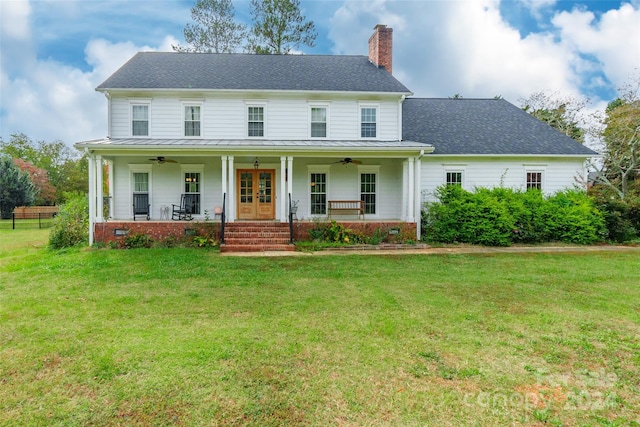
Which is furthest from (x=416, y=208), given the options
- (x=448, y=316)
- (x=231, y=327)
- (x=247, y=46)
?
(x=247, y=46)

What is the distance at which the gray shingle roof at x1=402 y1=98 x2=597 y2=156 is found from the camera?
15.4 meters

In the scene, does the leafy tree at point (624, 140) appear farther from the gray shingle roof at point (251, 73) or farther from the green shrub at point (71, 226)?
the green shrub at point (71, 226)

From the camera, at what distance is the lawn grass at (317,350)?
9.40 feet

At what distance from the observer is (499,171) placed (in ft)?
50.5

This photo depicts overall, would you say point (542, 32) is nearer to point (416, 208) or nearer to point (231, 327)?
point (416, 208)

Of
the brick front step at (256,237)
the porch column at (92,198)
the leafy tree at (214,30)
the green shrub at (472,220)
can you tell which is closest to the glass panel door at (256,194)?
the brick front step at (256,237)

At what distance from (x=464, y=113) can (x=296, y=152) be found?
989 cm

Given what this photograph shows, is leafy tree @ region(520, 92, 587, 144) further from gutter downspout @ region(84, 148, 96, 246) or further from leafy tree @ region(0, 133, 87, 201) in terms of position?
leafy tree @ region(0, 133, 87, 201)

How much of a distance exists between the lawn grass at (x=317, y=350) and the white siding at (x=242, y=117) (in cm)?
824

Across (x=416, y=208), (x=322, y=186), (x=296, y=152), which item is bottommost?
(x=416, y=208)

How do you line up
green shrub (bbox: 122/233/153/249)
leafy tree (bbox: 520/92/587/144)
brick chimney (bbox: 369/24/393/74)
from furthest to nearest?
leafy tree (bbox: 520/92/587/144), brick chimney (bbox: 369/24/393/74), green shrub (bbox: 122/233/153/249)

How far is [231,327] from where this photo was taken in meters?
4.56

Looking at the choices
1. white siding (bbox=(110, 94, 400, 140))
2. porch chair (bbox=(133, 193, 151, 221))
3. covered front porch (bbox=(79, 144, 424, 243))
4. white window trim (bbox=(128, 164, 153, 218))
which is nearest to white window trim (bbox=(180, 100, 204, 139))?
white siding (bbox=(110, 94, 400, 140))

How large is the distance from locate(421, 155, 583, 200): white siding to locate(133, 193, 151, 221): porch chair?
36.6 feet
